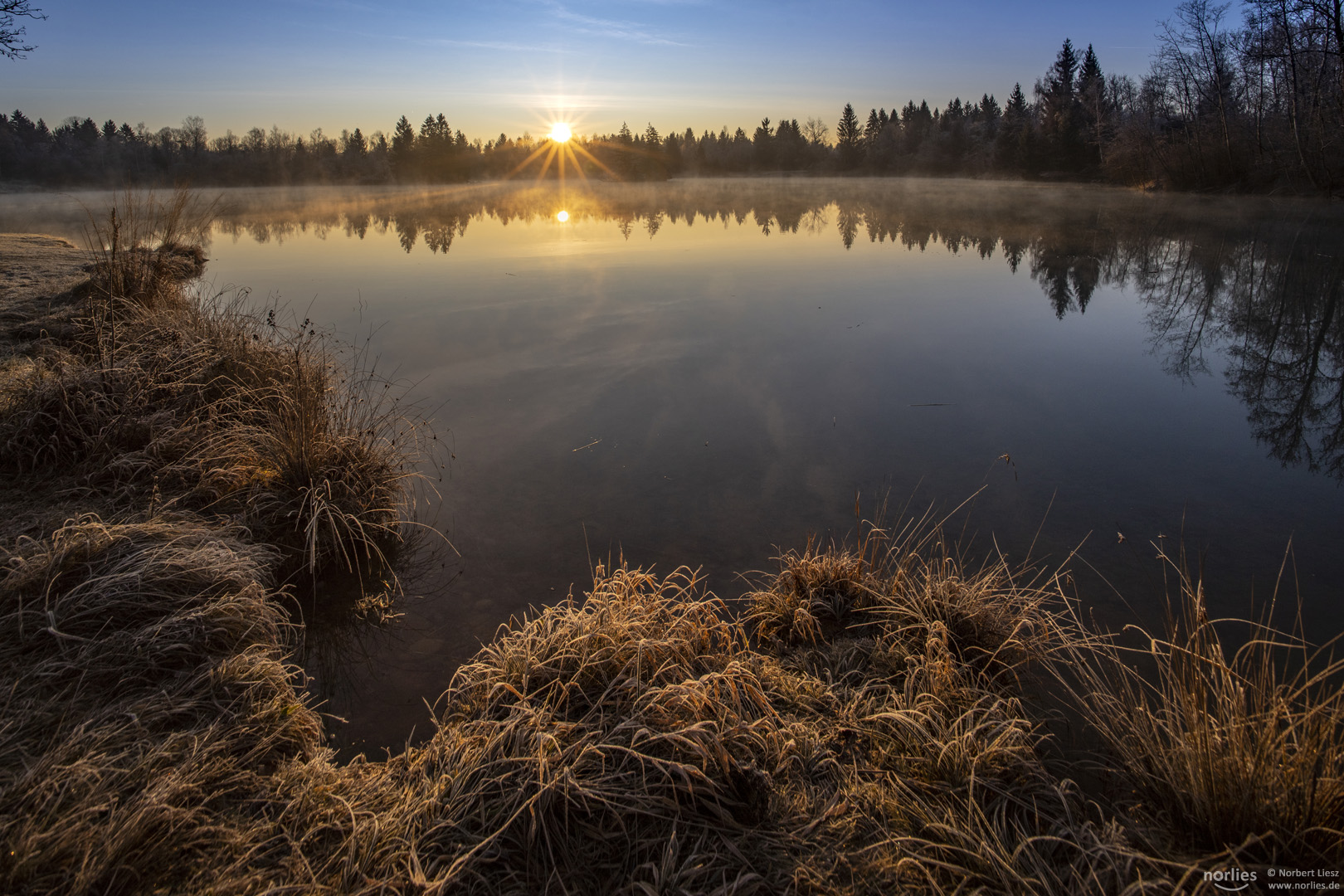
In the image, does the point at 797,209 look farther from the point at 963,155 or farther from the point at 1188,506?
the point at 963,155

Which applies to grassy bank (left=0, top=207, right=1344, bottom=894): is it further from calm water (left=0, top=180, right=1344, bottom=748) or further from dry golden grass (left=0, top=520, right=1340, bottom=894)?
calm water (left=0, top=180, right=1344, bottom=748)

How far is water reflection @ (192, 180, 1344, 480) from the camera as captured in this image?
6.52m

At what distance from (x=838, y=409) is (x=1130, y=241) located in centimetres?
1282

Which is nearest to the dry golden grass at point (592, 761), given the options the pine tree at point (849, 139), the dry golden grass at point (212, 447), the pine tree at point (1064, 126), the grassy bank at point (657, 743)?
the grassy bank at point (657, 743)

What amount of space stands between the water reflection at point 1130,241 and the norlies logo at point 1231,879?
4.24 meters

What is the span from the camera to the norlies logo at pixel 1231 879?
1.58 metres

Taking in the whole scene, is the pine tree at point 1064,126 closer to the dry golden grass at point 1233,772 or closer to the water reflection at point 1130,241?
the water reflection at point 1130,241

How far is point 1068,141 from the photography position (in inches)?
1535

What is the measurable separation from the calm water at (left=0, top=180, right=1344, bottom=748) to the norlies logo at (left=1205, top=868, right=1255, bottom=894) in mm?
1713

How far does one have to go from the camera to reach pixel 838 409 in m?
5.65

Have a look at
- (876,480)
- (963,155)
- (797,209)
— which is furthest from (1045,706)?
(963,155)

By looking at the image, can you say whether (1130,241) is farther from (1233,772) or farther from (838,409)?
(1233,772)

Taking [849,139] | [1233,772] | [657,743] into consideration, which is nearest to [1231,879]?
[1233,772]

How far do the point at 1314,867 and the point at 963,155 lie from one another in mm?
59568
